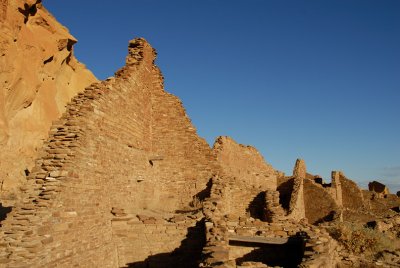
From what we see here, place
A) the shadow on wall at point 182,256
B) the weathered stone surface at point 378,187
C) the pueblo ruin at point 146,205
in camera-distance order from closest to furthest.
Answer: the pueblo ruin at point 146,205, the shadow on wall at point 182,256, the weathered stone surface at point 378,187

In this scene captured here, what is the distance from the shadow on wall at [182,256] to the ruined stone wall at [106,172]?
0.83 feet

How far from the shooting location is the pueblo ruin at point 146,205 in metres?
7.66

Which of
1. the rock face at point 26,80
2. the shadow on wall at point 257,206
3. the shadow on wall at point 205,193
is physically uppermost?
the rock face at point 26,80

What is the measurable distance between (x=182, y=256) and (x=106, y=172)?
317 cm

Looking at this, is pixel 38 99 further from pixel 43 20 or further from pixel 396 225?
pixel 396 225

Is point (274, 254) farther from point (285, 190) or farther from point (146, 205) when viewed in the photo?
point (285, 190)

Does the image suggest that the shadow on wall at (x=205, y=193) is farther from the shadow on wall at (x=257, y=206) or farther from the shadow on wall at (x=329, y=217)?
the shadow on wall at (x=329, y=217)

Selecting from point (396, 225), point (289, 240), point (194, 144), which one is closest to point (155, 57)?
point (194, 144)

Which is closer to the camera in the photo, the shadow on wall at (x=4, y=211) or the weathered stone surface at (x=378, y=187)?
the shadow on wall at (x=4, y=211)

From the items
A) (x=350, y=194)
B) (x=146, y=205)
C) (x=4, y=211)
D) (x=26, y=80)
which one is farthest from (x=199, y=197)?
(x=350, y=194)

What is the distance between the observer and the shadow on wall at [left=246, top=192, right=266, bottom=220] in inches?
571

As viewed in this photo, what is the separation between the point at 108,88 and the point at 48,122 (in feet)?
62.1

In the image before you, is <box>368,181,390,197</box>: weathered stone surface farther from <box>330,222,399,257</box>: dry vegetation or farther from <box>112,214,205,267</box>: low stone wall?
<box>112,214,205,267</box>: low stone wall

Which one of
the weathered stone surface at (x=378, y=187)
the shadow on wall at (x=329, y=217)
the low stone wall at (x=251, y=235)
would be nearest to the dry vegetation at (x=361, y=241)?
the low stone wall at (x=251, y=235)
